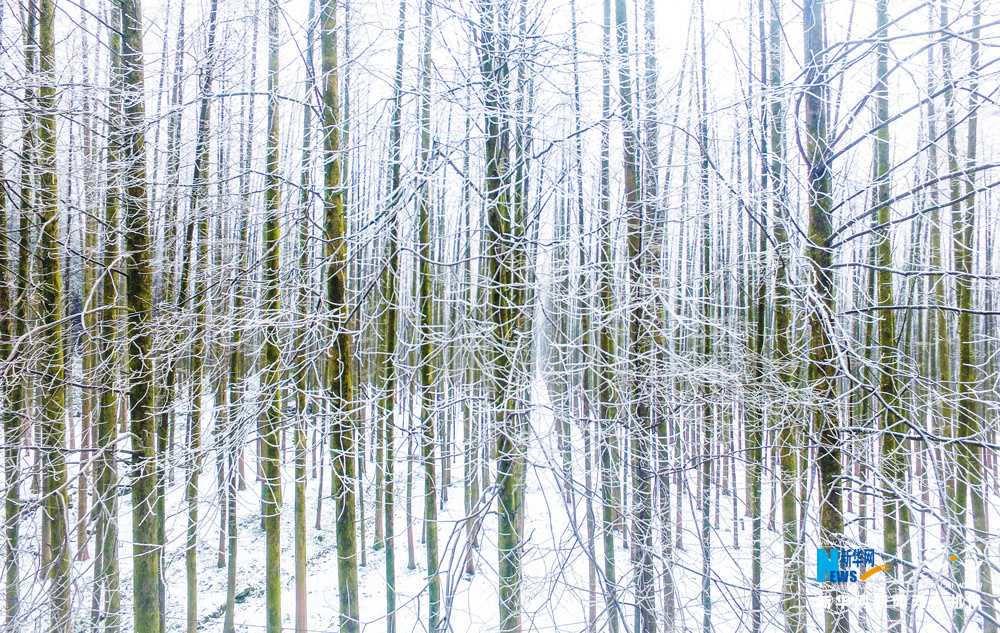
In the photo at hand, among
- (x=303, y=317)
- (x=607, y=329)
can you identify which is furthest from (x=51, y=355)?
(x=607, y=329)

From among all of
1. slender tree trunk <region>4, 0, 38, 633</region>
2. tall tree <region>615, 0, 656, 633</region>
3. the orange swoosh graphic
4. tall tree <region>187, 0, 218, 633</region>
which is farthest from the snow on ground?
A: tall tree <region>615, 0, 656, 633</region>

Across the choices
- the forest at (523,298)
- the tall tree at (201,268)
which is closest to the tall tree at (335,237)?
the forest at (523,298)

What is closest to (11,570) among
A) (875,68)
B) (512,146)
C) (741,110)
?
(512,146)

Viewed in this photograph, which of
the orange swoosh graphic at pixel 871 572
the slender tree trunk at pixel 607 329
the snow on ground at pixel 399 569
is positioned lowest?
the snow on ground at pixel 399 569

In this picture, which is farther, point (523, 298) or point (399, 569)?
point (399, 569)

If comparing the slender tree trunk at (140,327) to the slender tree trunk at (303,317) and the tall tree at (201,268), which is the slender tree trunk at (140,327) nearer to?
the tall tree at (201,268)

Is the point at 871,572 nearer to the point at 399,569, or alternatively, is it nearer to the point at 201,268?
the point at 201,268

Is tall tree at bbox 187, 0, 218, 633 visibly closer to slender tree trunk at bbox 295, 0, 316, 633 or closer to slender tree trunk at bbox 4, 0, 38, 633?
slender tree trunk at bbox 295, 0, 316, 633

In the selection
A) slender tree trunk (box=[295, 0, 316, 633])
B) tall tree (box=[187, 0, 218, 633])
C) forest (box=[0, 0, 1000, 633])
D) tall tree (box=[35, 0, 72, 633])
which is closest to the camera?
forest (box=[0, 0, 1000, 633])

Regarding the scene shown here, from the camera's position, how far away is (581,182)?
3432 millimetres

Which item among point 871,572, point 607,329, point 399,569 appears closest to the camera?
point 871,572

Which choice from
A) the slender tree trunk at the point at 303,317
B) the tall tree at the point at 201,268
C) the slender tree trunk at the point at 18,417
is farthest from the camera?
the tall tree at the point at 201,268

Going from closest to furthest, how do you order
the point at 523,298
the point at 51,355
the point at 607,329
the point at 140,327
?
the point at 523,298, the point at 140,327, the point at 51,355, the point at 607,329

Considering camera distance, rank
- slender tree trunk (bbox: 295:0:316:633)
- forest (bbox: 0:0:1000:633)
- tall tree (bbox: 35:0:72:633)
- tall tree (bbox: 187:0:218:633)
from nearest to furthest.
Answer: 1. forest (bbox: 0:0:1000:633)
2. slender tree trunk (bbox: 295:0:316:633)
3. tall tree (bbox: 187:0:218:633)
4. tall tree (bbox: 35:0:72:633)
